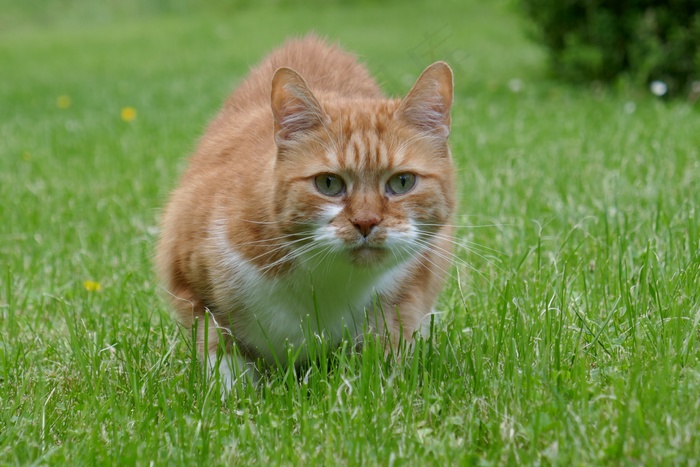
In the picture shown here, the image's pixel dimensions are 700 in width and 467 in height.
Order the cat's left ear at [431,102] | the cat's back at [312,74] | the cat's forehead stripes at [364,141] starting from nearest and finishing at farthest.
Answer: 1. the cat's forehead stripes at [364,141]
2. the cat's left ear at [431,102]
3. the cat's back at [312,74]

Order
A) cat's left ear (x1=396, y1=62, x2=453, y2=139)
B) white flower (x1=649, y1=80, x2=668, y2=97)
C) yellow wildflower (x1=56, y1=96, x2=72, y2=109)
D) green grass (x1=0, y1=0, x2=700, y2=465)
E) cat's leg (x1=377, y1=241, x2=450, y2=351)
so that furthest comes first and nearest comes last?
yellow wildflower (x1=56, y1=96, x2=72, y2=109) → white flower (x1=649, y1=80, x2=668, y2=97) → cat's leg (x1=377, y1=241, x2=450, y2=351) → cat's left ear (x1=396, y1=62, x2=453, y2=139) → green grass (x1=0, y1=0, x2=700, y2=465)

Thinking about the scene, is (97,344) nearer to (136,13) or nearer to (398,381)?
(398,381)

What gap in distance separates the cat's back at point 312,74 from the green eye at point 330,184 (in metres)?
0.79

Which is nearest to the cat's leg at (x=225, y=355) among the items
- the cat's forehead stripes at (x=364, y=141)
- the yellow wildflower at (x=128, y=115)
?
→ the cat's forehead stripes at (x=364, y=141)

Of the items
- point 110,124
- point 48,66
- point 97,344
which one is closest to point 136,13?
point 48,66

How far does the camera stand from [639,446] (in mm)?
1935

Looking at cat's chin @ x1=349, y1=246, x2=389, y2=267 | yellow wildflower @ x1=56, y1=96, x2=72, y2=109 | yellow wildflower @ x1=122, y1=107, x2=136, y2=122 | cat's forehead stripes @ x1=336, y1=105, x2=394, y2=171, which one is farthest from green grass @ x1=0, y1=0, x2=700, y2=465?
yellow wildflower @ x1=56, y1=96, x2=72, y2=109

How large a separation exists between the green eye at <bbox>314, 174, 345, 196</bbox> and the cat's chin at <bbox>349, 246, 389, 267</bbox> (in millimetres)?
188

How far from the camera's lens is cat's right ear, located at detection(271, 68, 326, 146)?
2.59 m

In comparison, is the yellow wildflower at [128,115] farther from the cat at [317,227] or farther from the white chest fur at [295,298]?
the white chest fur at [295,298]

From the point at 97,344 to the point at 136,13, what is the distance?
20652 millimetres

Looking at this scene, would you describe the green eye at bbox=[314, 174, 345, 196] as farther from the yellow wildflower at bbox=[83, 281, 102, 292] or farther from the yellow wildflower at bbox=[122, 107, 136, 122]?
the yellow wildflower at bbox=[122, 107, 136, 122]

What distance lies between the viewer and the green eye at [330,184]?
8.37 feet

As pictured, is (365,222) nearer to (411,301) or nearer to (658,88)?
(411,301)
